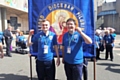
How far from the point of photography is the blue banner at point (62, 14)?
16.2ft

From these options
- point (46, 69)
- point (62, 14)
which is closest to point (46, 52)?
point (46, 69)

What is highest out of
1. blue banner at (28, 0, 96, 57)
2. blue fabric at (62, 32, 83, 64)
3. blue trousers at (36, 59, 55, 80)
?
blue banner at (28, 0, 96, 57)

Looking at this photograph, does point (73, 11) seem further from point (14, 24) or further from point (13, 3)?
point (14, 24)

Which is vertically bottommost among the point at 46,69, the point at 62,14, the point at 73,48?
the point at 46,69

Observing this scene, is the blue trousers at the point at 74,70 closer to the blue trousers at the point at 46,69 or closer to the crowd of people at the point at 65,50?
the crowd of people at the point at 65,50

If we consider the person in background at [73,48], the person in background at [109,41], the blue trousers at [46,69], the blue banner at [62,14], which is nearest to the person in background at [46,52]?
the blue trousers at [46,69]

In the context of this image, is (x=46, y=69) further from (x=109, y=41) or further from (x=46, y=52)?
(x=109, y=41)

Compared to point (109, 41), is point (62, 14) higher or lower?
higher

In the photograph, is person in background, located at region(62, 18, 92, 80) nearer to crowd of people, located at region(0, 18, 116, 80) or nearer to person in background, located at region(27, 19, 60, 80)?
crowd of people, located at region(0, 18, 116, 80)

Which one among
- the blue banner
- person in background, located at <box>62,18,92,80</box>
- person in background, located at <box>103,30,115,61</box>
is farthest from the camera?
person in background, located at <box>103,30,115,61</box>

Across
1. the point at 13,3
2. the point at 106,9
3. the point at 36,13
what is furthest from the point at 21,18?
the point at 36,13

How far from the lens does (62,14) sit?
516 centimetres

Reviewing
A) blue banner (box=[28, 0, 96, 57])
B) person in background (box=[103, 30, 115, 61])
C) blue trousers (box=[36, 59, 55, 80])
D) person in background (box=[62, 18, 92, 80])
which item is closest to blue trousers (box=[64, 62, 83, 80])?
person in background (box=[62, 18, 92, 80])

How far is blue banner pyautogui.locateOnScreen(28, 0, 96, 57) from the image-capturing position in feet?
16.2
